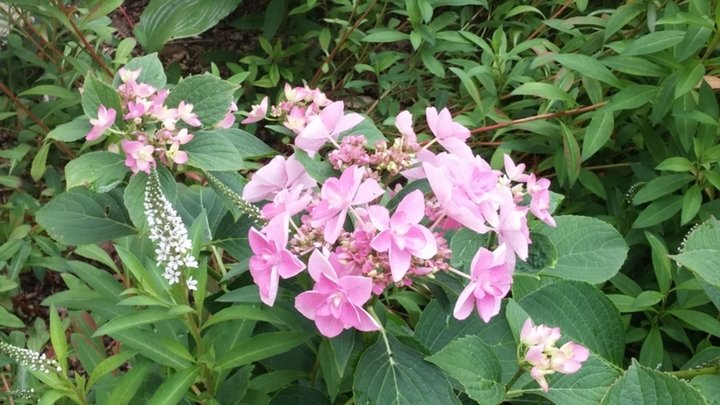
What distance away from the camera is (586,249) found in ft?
3.67

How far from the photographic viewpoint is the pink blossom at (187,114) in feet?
3.38

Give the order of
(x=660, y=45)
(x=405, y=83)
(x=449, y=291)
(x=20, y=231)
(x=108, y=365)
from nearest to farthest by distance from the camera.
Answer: (x=449, y=291) → (x=108, y=365) → (x=660, y=45) → (x=20, y=231) → (x=405, y=83)

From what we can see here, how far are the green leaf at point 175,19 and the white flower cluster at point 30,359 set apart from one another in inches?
62.2

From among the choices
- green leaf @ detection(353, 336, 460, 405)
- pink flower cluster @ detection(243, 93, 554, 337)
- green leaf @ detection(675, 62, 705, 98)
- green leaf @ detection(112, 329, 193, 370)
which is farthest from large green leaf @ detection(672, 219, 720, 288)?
green leaf @ detection(112, 329, 193, 370)

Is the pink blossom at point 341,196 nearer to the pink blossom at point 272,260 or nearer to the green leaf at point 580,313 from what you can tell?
the pink blossom at point 272,260

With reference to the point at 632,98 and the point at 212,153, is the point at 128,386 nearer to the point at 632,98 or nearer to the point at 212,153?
the point at 212,153

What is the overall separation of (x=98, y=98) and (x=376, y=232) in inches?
20.6

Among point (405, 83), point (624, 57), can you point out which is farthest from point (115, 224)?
point (405, 83)

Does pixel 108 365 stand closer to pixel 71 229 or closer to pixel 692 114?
pixel 71 229

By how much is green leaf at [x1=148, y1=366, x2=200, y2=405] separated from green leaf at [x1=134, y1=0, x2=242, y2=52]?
1661mm

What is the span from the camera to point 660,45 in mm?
1555

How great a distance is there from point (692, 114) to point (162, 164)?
114cm

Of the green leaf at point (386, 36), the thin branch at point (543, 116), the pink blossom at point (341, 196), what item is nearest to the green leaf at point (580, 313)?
the pink blossom at point (341, 196)

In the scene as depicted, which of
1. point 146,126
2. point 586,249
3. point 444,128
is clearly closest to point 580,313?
point 586,249
